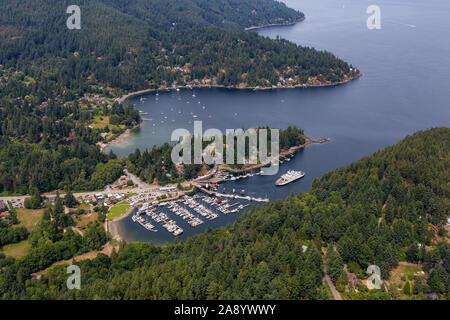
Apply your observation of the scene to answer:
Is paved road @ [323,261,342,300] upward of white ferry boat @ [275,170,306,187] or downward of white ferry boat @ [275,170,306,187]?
downward

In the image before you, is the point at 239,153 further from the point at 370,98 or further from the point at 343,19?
the point at 343,19

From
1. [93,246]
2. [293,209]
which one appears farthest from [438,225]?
[93,246]

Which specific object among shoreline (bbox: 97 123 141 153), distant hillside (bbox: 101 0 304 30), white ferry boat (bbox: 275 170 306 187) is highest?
distant hillside (bbox: 101 0 304 30)

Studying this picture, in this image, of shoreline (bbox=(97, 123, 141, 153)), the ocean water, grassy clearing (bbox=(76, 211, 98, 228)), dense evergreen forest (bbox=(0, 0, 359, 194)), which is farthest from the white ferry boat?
shoreline (bbox=(97, 123, 141, 153))

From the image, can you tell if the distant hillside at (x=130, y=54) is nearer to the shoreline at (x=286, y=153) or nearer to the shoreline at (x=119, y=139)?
the shoreline at (x=119, y=139)

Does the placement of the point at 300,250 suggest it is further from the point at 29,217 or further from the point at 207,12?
the point at 207,12

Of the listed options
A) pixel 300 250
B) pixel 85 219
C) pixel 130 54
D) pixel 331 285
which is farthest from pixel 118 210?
pixel 130 54

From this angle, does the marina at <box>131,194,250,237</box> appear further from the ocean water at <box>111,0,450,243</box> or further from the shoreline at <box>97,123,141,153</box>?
the shoreline at <box>97,123,141,153</box>
